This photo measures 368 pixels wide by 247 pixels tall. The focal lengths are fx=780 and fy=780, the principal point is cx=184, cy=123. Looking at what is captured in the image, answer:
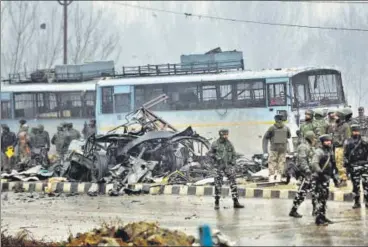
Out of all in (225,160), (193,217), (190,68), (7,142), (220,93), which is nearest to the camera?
(193,217)

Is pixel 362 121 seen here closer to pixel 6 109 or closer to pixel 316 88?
pixel 316 88

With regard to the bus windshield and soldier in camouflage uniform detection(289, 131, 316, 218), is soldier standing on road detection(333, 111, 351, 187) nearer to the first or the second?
soldier in camouflage uniform detection(289, 131, 316, 218)

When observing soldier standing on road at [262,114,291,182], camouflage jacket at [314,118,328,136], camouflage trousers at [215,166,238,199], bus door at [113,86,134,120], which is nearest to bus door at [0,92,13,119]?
bus door at [113,86,134,120]

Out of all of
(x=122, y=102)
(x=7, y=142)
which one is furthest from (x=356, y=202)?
(x=122, y=102)

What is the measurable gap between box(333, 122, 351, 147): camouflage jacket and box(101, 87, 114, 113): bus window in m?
11.8

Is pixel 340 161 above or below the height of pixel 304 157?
below

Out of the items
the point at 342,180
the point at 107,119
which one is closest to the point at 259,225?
the point at 342,180

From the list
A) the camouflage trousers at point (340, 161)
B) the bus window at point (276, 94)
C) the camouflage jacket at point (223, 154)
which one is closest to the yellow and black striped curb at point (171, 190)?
the camouflage trousers at point (340, 161)

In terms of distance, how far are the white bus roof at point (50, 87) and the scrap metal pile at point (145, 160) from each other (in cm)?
736

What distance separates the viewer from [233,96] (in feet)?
77.2

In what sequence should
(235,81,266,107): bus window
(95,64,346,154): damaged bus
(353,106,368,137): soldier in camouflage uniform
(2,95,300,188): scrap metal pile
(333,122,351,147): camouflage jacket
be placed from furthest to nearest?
(235,81,266,107): bus window → (95,64,346,154): damaged bus → (2,95,300,188): scrap metal pile → (333,122,351,147): camouflage jacket → (353,106,368,137): soldier in camouflage uniform

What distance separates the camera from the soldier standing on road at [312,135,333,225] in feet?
37.7

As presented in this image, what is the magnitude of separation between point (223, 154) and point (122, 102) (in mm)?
12144

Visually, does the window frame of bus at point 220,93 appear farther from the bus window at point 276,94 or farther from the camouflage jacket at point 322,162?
the camouflage jacket at point 322,162
